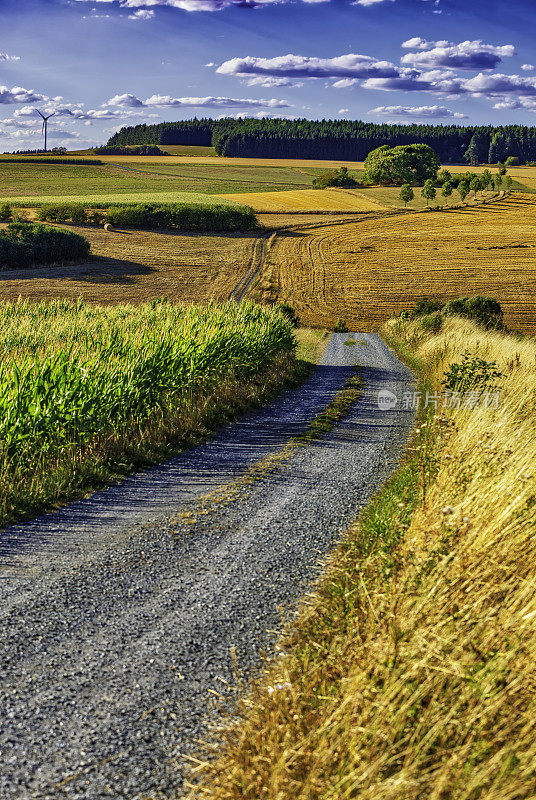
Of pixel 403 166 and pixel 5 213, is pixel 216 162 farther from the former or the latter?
pixel 5 213

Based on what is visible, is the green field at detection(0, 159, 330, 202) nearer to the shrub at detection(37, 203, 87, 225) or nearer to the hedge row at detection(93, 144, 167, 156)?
the shrub at detection(37, 203, 87, 225)

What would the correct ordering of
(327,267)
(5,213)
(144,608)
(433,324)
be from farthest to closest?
(5,213) → (327,267) → (433,324) → (144,608)

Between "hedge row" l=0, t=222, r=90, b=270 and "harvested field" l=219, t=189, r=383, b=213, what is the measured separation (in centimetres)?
3670

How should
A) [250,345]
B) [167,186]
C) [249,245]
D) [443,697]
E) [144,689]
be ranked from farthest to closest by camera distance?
[167,186] → [249,245] → [250,345] → [144,689] → [443,697]

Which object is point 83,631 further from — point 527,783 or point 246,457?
point 246,457

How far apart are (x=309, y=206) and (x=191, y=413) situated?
8707cm

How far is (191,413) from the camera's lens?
45.9 ft

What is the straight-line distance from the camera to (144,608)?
20.2ft

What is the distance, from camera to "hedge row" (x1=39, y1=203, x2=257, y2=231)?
249 ft

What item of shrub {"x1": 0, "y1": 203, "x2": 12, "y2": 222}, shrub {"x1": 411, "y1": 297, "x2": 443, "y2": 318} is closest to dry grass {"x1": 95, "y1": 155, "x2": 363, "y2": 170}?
shrub {"x1": 0, "y1": 203, "x2": 12, "y2": 222}

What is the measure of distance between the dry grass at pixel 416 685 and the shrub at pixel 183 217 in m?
75.6

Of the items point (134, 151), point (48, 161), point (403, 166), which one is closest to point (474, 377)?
point (403, 166)

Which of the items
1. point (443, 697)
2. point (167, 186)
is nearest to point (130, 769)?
point (443, 697)

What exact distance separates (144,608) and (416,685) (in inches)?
117
